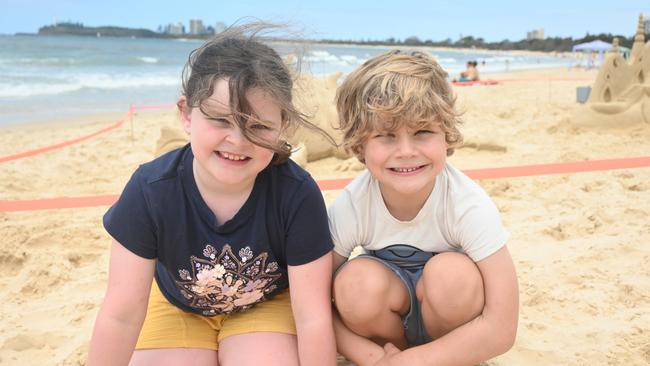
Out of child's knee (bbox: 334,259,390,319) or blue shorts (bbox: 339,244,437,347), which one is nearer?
child's knee (bbox: 334,259,390,319)

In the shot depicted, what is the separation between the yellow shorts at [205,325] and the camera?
1860mm

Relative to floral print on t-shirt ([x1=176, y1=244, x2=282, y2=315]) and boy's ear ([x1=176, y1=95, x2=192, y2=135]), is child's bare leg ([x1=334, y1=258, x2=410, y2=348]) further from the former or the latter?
boy's ear ([x1=176, y1=95, x2=192, y2=135])

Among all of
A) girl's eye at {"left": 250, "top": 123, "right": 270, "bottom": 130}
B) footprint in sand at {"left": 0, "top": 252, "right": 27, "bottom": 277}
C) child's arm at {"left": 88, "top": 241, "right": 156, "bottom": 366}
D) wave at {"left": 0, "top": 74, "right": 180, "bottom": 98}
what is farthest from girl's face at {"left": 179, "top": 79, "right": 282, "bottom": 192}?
wave at {"left": 0, "top": 74, "right": 180, "bottom": 98}

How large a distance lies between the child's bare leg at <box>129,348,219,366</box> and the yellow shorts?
0.05 feet

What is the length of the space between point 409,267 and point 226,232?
585 mm

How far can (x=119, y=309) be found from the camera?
1673mm

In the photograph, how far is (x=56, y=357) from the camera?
2115mm

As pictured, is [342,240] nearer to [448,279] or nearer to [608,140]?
[448,279]

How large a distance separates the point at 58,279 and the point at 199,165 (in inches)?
57.7

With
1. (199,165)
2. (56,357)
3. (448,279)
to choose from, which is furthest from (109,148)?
(448,279)

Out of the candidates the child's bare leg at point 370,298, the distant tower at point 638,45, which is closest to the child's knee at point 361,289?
the child's bare leg at point 370,298

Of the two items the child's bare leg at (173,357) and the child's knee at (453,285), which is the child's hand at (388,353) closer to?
the child's knee at (453,285)

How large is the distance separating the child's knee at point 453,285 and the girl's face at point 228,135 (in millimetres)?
570

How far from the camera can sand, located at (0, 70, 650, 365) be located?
6.93ft
